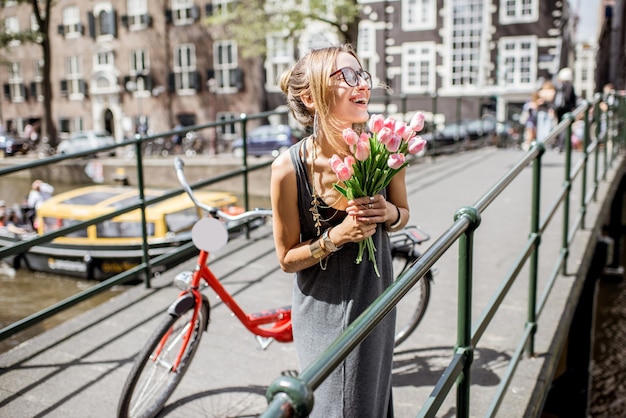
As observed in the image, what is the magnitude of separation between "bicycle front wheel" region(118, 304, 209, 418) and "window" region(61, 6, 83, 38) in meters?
38.8

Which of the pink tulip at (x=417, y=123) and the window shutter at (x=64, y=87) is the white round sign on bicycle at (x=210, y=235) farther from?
the window shutter at (x=64, y=87)

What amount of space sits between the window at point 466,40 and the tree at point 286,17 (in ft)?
32.2

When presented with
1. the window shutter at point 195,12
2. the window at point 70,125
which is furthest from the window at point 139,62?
the window at point 70,125

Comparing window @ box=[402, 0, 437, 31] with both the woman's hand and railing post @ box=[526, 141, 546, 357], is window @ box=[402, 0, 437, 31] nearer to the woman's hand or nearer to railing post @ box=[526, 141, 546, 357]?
railing post @ box=[526, 141, 546, 357]

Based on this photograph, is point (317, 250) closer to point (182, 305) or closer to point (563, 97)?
point (182, 305)

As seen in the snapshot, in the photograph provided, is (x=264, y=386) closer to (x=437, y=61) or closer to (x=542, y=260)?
(x=542, y=260)

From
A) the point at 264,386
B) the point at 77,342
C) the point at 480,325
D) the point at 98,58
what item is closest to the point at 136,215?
the point at 77,342

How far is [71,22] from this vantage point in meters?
38.4

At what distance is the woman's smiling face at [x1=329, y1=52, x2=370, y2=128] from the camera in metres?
1.89

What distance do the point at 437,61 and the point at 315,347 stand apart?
3019cm

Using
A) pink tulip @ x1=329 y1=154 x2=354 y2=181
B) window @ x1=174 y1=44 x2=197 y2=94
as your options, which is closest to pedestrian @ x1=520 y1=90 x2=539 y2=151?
pink tulip @ x1=329 y1=154 x2=354 y2=181

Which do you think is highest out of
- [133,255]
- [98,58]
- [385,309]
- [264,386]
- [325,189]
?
[98,58]

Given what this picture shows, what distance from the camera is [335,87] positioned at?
1.89 metres

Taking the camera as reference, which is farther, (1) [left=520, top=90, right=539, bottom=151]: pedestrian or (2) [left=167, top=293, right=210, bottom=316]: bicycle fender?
(1) [left=520, top=90, right=539, bottom=151]: pedestrian
